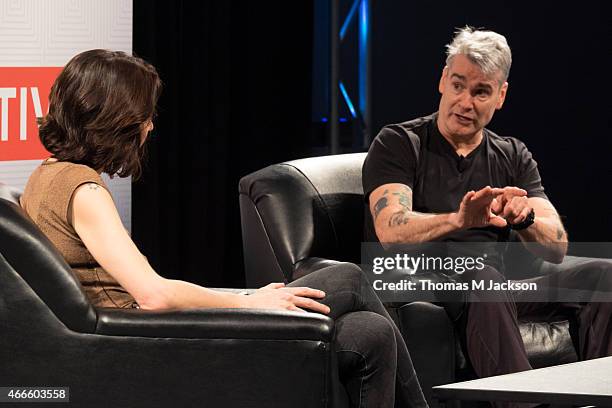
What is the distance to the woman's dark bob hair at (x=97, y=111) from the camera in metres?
2.18

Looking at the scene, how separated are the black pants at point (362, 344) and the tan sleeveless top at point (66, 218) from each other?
460 mm

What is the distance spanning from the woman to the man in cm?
82

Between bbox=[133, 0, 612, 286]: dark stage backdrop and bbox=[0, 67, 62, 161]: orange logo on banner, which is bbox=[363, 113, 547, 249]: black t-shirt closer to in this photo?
bbox=[0, 67, 62, 161]: orange logo on banner

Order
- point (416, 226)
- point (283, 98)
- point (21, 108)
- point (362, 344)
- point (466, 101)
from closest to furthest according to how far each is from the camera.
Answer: point (362, 344) → point (416, 226) → point (466, 101) → point (21, 108) → point (283, 98)

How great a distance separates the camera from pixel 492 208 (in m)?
3.19

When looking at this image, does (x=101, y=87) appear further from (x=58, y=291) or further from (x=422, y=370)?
(x=422, y=370)

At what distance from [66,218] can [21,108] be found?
4.85 ft

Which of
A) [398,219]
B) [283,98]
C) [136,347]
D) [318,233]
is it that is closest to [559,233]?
[398,219]

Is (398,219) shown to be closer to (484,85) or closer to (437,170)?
(437,170)

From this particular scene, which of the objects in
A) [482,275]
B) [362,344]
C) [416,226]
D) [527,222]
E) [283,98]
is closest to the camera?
[362,344]

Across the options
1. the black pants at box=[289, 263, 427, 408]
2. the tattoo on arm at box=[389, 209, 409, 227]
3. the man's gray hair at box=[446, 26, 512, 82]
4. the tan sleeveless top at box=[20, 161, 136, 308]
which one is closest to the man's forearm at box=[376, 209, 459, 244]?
the tattoo on arm at box=[389, 209, 409, 227]

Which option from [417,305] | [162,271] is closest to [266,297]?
[417,305]

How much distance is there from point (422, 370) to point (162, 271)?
197cm

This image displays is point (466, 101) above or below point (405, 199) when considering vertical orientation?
above
